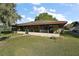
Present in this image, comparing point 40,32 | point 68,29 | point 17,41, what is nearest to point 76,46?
point 68,29

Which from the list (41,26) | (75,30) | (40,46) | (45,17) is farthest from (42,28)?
(75,30)

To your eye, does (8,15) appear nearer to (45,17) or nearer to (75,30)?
(45,17)

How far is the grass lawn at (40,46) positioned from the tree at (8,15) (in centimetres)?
35

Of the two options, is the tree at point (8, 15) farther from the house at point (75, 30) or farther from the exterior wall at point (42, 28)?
the house at point (75, 30)

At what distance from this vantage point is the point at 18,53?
574 centimetres

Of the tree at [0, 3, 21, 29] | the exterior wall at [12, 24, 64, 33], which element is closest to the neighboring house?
the exterior wall at [12, 24, 64, 33]

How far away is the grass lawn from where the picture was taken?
18.7 feet

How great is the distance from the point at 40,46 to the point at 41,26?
41 cm

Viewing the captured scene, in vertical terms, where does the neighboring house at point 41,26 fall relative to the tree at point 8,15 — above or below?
below

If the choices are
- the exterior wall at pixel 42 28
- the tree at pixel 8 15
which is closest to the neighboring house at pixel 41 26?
the exterior wall at pixel 42 28

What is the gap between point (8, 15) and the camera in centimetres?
596

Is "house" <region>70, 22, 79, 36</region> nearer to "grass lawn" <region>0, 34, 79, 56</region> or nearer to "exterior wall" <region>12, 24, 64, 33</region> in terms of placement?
"grass lawn" <region>0, 34, 79, 56</region>

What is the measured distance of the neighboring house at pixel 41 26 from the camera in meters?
5.82

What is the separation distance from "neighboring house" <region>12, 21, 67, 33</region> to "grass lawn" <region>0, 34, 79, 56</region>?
0.17 meters
